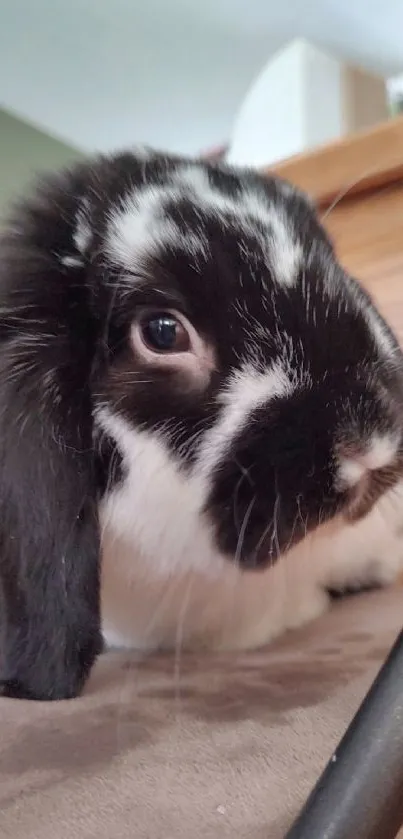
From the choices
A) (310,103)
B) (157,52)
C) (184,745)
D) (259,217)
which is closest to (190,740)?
(184,745)

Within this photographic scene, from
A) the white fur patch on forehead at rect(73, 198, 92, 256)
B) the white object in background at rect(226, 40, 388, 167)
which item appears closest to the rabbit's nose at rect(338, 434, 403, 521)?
the white fur patch on forehead at rect(73, 198, 92, 256)

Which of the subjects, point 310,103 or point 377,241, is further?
point 310,103

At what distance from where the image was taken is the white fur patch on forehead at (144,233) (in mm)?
709

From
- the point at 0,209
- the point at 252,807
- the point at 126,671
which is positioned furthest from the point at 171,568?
the point at 0,209

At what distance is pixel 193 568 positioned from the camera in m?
0.74

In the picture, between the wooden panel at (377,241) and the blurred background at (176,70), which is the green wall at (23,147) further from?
the wooden panel at (377,241)

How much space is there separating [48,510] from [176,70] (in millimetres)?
2272

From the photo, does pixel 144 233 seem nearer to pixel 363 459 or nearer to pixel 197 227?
pixel 197 227

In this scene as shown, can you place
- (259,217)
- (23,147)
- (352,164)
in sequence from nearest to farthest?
(259,217)
(352,164)
(23,147)

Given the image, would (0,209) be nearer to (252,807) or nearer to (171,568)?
(171,568)

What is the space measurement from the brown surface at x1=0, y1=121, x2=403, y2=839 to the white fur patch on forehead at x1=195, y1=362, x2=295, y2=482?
0.60ft

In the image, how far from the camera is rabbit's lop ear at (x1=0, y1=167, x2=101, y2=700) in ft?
2.13

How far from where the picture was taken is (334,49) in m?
2.50

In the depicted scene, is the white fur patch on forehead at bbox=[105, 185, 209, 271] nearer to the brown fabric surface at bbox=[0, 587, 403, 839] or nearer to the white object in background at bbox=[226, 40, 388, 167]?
the brown fabric surface at bbox=[0, 587, 403, 839]
